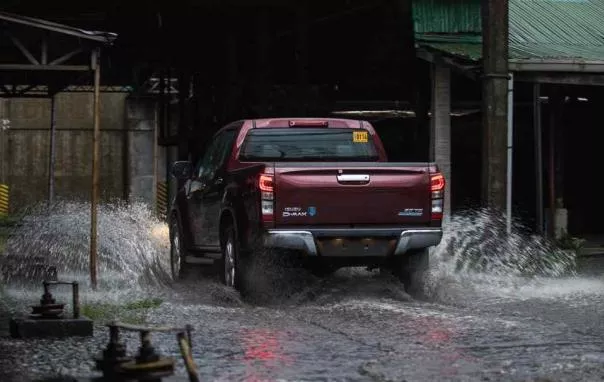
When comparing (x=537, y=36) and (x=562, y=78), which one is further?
(x=537, y=36)

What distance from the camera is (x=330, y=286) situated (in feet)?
45.9

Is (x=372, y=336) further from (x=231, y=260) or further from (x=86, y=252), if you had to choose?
(x=86, y=252)

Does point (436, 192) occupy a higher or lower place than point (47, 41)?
lower

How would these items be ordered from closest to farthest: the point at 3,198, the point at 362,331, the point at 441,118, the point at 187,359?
the point at 187,359, the point at 362,331, the point at 441,118, the point at 3,198

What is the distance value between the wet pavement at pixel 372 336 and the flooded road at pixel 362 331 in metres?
0.01

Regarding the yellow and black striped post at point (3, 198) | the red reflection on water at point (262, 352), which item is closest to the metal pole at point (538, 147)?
the red reflection on water at point (262, 352)

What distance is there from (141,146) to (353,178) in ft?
106

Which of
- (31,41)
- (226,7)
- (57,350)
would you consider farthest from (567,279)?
(226,7)

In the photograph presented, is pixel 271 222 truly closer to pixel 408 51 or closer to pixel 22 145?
pixel 408 51

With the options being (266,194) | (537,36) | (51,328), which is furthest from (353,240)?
(537,36)

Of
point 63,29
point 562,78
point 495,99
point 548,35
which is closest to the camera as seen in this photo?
point 63,29

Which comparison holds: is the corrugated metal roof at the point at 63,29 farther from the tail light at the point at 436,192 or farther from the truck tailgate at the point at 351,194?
the tail light at the point at 436,192

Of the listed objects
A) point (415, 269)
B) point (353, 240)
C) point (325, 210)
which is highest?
point (325, 210)

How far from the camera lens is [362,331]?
10.7 m
